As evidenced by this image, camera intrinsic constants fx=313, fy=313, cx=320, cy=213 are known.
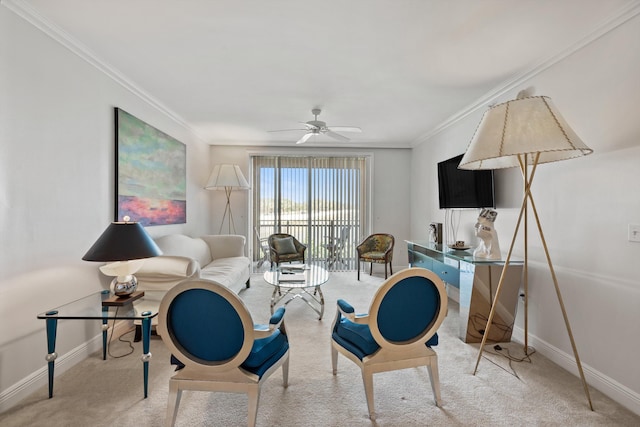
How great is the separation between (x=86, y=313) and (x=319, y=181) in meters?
4.67

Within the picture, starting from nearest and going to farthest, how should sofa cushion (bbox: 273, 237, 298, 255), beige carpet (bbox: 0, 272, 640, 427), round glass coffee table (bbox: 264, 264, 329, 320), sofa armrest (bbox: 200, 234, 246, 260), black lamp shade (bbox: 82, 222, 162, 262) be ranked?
beige carpet (bbox: 0, 272, 640, 427), black lamp shade (bbox: 82, 222, 162, 262), round glass coffee table (bbox: 264, 264, 329, 320), sofa armrest (bbox: 200, 234, 246, 260), sofa cushion (bbox: 273, 237, 298, 255)

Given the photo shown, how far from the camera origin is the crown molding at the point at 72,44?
198 cm

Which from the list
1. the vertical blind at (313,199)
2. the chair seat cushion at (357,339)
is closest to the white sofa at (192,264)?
the chair seat cushion at (357,339)

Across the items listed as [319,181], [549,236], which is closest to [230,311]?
[549,236]

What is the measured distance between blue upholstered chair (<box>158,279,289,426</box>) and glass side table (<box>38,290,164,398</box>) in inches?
17.8

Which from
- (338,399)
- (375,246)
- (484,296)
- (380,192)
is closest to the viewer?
(338,399)

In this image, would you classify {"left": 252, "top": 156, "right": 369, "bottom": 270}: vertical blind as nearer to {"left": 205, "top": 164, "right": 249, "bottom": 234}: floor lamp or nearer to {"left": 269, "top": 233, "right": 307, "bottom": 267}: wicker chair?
→ {"left": 269, "top": 233, "right": 307, "bottom": 267}: wicker chair

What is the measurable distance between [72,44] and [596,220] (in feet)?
13.3

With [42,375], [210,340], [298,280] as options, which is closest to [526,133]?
[210,340]

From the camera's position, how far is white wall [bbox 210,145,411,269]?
5887 mm

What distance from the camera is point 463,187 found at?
3744 millimetres

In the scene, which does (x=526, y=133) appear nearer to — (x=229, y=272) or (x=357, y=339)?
(x=357, y=339)

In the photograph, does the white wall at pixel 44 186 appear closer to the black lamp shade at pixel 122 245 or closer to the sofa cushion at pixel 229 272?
the black lamp shade at pixel 122 245

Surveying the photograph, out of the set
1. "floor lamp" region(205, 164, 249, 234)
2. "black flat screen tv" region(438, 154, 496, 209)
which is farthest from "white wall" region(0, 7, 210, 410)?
"black flat screen tv" region(438, 154, 496, 209)
